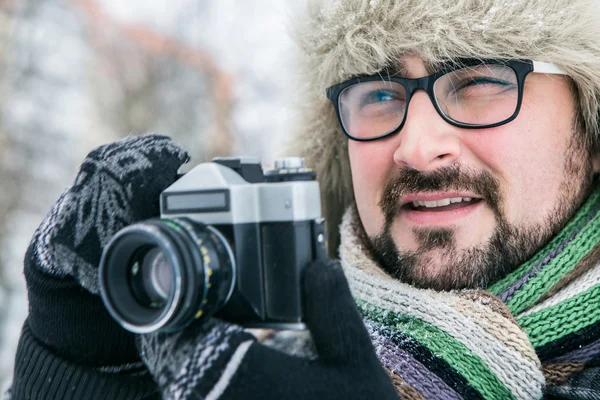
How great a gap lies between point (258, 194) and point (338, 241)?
35.6 inches

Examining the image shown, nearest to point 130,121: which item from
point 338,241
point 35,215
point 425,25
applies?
point 35,215

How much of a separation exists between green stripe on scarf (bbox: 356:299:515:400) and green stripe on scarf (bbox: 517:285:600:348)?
4.7 inches

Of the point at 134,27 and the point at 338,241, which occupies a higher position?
the point at 134,27

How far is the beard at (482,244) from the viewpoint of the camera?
4.07 ft

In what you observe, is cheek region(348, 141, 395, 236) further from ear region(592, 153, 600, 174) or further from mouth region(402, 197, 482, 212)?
ear region(592, 153, 600, 174)

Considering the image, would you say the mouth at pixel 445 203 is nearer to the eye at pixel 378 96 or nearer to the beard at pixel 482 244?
the beard at pixel 482 244

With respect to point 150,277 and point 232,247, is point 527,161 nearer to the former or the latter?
point 232,247

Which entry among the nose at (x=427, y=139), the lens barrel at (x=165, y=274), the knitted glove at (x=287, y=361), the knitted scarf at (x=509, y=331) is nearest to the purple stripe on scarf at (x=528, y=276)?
the knitted scarf at (x=509, y=331)

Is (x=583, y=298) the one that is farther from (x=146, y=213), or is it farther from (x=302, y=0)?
(x=302, y=0)

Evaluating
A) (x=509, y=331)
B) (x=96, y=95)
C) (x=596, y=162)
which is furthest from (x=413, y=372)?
(x=96, y=95)

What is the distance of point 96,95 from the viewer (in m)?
6.48

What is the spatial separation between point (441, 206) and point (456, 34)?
0.37 meters

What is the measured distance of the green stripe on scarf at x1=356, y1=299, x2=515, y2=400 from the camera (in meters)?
1.09

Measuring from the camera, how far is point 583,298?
3.70 feet
